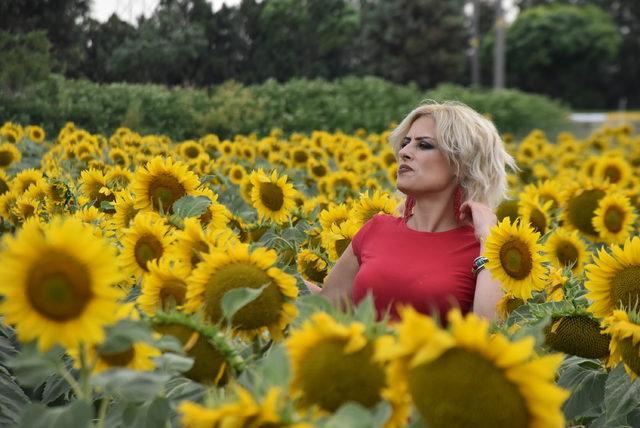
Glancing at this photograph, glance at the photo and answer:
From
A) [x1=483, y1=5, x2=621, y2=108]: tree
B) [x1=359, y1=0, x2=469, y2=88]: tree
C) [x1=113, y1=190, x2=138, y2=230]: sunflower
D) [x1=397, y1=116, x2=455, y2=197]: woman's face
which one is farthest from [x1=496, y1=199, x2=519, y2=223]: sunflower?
[x1=483, y1=5, x2=621, y2=108]: tree

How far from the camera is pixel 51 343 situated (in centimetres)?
116

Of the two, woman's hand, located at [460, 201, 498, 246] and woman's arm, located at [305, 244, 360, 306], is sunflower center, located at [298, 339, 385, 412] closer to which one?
woman's hand, located at [460, 201, 498, 246]

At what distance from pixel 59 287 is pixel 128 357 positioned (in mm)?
229

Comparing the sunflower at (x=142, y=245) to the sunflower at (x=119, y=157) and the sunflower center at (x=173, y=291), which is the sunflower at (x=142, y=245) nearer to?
the sunflower center at (x=173, y=291)

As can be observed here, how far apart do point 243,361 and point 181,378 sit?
12 centimetres

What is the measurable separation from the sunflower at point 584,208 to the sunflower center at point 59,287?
10.3 feet

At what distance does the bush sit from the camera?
6629 millimetres

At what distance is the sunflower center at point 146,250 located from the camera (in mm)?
2037

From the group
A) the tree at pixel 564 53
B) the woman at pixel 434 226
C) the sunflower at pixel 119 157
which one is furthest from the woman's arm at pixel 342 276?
the tree at pixel 564 53

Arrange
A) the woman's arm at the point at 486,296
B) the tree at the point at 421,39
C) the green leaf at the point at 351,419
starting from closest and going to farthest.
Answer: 1. the green leaf at the point at 351,419
2. the woman's arm at the point at 486,296
3. the tree at the point at 421,39

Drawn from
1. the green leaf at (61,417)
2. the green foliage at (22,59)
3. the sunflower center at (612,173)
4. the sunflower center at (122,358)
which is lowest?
the sunflower center at (612,173)

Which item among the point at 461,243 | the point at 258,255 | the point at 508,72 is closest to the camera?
the point at 258,255

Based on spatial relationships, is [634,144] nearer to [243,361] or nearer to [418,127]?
[418,127]

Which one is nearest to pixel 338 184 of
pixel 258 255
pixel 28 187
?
pixel 28 187
